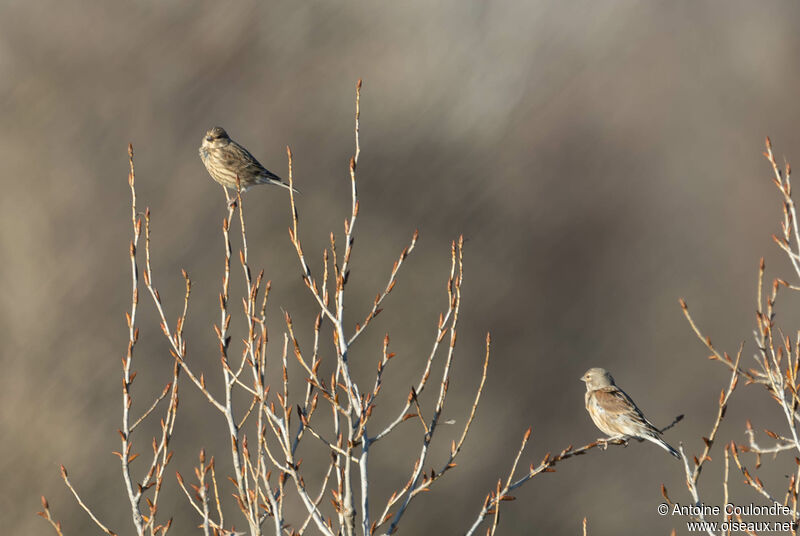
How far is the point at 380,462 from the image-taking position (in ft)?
65.8

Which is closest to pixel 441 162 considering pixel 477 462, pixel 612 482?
pixel 477 462

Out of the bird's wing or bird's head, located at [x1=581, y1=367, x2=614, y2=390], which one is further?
bird's head, located at [x1=581, y1=367, x2=614, y2=390]

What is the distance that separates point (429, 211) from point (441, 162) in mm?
2001

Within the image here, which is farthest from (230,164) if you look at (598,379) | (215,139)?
(598,379)

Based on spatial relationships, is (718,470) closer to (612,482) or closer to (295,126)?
(612,482)

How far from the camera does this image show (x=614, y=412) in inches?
280

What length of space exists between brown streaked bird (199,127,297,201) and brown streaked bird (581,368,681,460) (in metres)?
3.30

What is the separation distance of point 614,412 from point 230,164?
12.7 ft

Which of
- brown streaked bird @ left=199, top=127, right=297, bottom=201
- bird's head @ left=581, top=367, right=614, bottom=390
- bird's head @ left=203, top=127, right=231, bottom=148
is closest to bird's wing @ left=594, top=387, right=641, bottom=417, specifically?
bird's head @ left=581, top=367, right=614, bottom=390

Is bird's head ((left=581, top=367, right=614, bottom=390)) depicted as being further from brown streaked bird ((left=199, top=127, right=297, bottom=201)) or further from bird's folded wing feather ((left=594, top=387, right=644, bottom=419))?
brown streaked bird ((left=199, top=127, right=297, bottom=201))

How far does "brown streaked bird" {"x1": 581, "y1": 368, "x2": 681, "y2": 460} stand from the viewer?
266 inches

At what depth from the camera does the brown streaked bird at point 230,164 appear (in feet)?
24.0

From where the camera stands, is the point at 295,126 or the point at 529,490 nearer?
the point at 529,490

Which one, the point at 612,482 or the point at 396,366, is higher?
the point at 396,366
